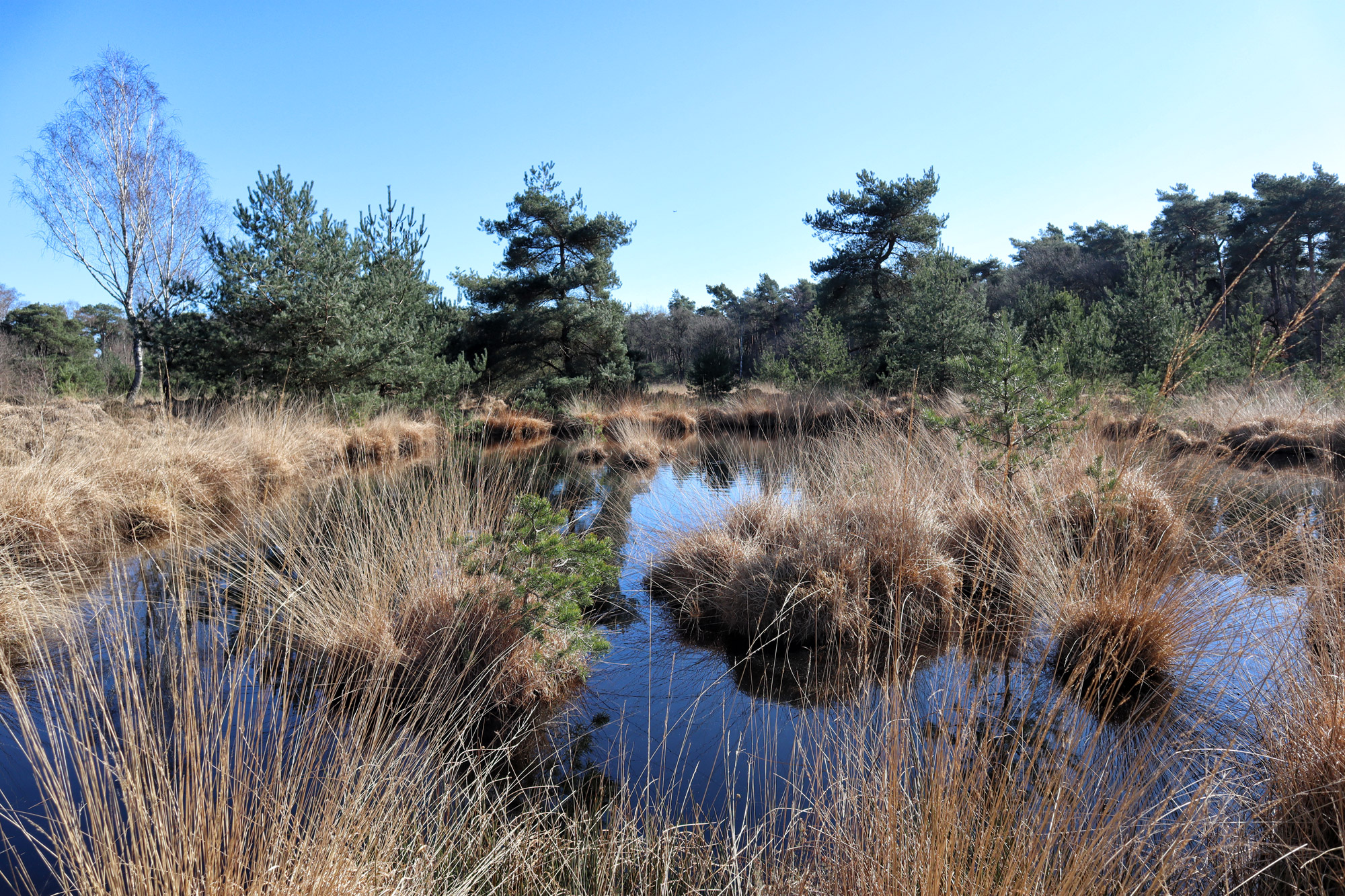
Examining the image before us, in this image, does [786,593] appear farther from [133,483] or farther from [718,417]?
[718,417]

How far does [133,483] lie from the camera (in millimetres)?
5309

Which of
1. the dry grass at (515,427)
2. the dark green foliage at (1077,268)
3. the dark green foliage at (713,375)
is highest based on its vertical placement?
the dark green foliage at (1077,268)

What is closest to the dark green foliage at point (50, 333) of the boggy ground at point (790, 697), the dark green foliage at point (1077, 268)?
the boggy ground at point (790, 697)

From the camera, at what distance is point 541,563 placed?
2881 mm

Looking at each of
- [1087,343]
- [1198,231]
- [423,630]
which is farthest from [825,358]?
[1198,231]

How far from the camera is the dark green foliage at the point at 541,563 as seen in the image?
9.27 feet

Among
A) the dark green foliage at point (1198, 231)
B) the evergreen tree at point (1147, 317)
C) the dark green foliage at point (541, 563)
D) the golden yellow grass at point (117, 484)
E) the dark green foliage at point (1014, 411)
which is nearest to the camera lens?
the dark green foliage at point (541, 563)

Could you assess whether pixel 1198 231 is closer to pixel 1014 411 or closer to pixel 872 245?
pixel 872 245

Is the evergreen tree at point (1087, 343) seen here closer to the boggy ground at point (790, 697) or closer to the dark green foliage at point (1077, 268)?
the boggy ground at point (790, 697)

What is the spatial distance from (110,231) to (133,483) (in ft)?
51.9

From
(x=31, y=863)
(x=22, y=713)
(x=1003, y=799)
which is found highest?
(x=22, y=713)

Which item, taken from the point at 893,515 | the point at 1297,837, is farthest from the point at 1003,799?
the point at 893,515

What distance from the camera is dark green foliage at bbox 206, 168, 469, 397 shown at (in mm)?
9578

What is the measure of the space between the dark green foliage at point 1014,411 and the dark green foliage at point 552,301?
1119cm
